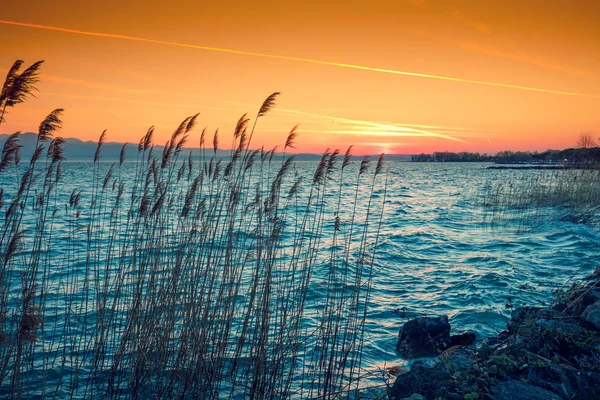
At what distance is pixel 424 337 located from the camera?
7172 millimetres

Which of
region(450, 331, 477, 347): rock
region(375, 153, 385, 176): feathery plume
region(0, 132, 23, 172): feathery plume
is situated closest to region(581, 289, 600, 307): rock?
region(450, 331, 477, 347): rock

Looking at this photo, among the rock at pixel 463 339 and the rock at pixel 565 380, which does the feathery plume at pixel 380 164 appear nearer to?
the rock at pixel 463 339

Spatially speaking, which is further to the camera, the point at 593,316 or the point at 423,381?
the point at 593,316

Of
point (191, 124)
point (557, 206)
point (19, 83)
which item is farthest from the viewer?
point (557, 206)

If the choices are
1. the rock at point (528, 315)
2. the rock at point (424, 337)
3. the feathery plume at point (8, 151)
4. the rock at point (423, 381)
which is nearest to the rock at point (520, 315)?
the rock at point (528, 315)

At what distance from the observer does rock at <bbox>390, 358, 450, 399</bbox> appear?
14.9 ft

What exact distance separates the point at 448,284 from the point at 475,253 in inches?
160

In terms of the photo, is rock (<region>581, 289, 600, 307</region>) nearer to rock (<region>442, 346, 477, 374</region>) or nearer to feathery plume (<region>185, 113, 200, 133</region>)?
rock (<region>442, 346, 477, 374</region>)

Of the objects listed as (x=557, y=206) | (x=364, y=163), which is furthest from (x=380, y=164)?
(x=557, y=206)

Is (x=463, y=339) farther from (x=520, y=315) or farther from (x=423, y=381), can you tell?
(x=423, y=381)

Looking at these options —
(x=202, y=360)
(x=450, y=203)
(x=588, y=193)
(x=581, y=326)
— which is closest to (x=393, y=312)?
(x=581, y=326)

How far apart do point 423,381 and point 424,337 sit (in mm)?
2627

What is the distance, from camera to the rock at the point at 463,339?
23.5ft

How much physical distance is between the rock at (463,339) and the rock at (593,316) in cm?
194
